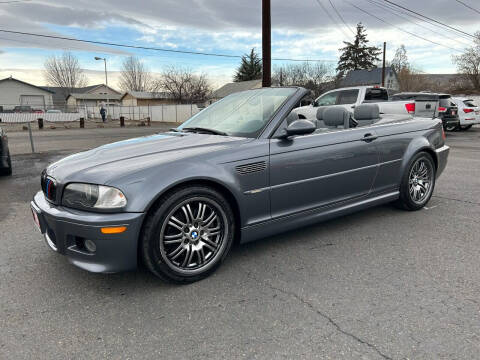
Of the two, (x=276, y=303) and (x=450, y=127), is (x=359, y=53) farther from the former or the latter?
(x=276, y=303)

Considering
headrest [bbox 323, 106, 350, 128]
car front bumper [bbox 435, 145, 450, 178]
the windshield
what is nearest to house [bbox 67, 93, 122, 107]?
the windshield

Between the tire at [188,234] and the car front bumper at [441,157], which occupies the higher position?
the car front bumper at [441,157]

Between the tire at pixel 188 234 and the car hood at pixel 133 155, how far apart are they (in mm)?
328

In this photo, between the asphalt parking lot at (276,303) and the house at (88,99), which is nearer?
the asphalt parking lot at (276,303)

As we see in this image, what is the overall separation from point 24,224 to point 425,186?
501 cm

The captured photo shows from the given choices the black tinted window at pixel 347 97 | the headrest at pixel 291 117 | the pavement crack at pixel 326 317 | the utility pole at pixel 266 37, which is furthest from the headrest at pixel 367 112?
the utility pole at pixel 266 37

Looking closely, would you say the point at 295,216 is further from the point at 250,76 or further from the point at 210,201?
the point at 250,76

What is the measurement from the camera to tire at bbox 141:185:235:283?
2.61 metres

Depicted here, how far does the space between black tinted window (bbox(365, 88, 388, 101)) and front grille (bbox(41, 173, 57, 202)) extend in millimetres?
10679

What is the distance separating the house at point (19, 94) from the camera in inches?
2343

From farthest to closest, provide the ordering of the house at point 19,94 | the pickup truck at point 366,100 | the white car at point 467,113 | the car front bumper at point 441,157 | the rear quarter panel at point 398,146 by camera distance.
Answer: the house at point 19,94, the white car at point 467,113, the pickup truck at point 366,100, the car front bumper at point 441,157, the rear quarter panel at point 398,146

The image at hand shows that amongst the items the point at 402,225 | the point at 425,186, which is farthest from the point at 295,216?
the point at 425,186

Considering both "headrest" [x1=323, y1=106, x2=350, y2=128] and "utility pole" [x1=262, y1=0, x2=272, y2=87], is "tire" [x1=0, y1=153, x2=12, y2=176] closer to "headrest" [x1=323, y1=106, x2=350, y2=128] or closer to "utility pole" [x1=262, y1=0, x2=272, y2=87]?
"headrest" [x1=323, y1=106, x2=350, y2=128]

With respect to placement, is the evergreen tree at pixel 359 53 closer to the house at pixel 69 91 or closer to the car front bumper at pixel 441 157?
the house at pixel 69 91
